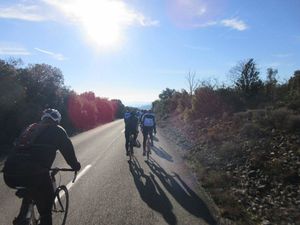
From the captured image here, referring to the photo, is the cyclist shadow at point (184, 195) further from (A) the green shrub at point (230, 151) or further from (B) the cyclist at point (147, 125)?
(B) the cyclist at point (147, 125)

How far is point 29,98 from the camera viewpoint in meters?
33.2

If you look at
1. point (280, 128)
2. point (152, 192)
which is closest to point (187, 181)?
point (152, 192)

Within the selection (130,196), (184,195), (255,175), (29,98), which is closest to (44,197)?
(130,196)

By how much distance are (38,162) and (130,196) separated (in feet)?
14.8

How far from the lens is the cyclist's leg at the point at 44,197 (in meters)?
5.59

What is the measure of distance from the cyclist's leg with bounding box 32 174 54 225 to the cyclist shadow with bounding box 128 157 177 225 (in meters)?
2.80

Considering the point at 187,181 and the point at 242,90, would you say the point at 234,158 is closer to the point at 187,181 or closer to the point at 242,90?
the point at 187,181

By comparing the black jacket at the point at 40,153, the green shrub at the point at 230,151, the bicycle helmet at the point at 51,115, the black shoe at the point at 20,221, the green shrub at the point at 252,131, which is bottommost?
the green shrub at the point at 230,151

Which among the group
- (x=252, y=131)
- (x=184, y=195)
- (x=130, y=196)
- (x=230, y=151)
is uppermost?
(x=252, y=131)

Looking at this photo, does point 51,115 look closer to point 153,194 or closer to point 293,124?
point 153,194

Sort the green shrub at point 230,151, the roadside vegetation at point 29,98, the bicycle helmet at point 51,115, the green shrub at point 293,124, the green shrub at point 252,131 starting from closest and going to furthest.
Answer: the bicycle helmet at point 51,115 → the green shrub at point 230,151 → the green shrub at point 293,124 → the green shrub at point 252,131 → the roadside vegetation at point 29,98

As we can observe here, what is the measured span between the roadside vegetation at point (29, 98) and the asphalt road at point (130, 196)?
867 centimetres

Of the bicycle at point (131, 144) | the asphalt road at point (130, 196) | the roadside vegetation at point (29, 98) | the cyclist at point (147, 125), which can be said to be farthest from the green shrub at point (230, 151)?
the roadside vegetation at point (29, 98)

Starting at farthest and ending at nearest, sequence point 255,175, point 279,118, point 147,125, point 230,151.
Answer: point 147,125 → point 279,118 → point 230,151 → point 255,175
